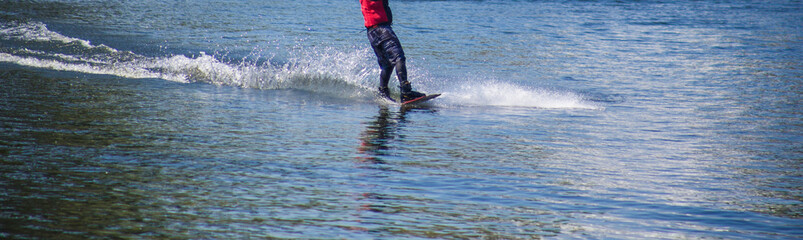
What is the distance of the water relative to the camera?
471 cm

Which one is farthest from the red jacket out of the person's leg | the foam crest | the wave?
the foam crest

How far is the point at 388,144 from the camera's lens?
23.7ft

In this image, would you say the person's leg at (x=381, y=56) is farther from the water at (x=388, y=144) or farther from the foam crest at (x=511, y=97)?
the foam crest at (x=511, y=97)

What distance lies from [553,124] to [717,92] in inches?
177

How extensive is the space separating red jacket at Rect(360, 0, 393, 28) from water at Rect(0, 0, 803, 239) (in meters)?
1.01

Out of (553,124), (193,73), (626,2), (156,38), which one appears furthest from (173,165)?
(626,2)

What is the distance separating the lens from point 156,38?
17422 mm

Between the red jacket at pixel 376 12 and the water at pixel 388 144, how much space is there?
101 centimetres

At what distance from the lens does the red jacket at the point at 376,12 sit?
9951 millimetres

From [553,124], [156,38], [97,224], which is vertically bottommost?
[97,224]

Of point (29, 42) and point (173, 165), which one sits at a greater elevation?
point (29, 42)

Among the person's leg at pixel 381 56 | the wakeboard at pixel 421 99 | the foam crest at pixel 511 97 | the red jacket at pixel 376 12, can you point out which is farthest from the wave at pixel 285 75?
the red jacket at pixel 376 12

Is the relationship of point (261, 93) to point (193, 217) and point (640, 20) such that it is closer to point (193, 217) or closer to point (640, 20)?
point (193, 217)

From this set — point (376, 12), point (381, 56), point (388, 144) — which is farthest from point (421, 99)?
point (388, 144)
